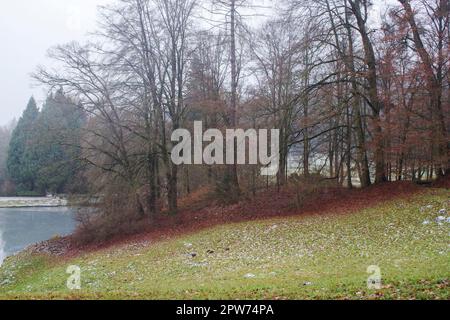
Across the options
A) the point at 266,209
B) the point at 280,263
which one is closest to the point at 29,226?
the point at 266,209

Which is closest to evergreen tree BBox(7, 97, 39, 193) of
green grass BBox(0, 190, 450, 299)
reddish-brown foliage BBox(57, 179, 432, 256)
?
reddish-brown foliage BBox(57, 179, 432, 256)

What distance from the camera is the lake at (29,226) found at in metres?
26.5

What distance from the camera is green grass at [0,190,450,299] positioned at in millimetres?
7096

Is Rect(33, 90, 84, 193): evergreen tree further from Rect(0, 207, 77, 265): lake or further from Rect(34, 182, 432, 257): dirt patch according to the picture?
Rect(34, 182, 432, 257): dirt patch

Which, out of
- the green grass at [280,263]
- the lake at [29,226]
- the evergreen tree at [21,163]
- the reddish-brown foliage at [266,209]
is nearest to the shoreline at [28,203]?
the lake at [29,226]

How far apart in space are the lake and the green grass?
7.57 m

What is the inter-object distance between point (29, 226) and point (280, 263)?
29.6 metres

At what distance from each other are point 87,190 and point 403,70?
58.2ft

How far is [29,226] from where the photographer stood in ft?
112

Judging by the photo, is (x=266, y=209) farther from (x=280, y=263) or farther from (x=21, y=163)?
(x=21, y=163)

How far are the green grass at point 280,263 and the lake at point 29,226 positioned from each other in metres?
7.57

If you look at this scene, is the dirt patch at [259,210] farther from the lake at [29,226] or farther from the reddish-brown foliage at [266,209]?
the lake at [29,226]

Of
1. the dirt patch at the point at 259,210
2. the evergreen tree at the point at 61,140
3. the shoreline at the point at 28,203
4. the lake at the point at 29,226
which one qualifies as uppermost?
the evergreen tree at the point at 61,140

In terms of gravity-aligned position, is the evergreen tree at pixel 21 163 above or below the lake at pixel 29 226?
above
